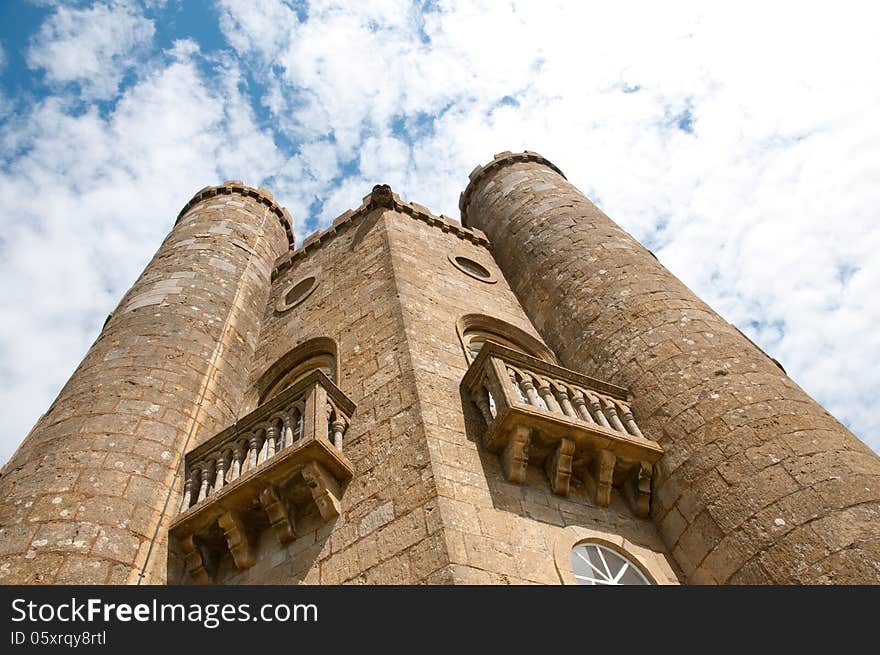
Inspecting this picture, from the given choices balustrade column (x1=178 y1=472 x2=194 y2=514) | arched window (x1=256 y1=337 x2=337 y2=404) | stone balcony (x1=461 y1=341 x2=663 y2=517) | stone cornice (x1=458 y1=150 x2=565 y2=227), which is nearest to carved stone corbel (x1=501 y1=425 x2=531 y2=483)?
stone balcony (x1=461 y1=341 x2=663 y2=517)

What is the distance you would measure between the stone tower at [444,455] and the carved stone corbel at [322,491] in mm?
21

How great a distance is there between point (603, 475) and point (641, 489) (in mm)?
530

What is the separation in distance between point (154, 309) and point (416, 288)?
4.22m

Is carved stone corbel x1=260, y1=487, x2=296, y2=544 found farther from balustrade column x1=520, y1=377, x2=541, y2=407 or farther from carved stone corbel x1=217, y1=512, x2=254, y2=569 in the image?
balustrade column x1=520, y1=377, x2=541, y2=407

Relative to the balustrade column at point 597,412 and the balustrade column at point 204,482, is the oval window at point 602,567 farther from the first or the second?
the balustrade column at point 204,482

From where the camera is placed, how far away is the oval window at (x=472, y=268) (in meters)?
12.4

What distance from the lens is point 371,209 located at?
45.2 ft

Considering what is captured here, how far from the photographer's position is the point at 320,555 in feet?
21.2

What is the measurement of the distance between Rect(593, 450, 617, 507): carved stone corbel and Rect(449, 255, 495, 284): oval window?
5.45 metres

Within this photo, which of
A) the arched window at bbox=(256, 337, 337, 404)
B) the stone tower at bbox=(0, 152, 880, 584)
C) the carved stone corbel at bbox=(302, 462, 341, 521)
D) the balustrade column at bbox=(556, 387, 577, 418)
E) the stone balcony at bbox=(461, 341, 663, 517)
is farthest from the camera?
the arched window at bbox=(256, 337, 337, 404)

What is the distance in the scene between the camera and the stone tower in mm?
6254

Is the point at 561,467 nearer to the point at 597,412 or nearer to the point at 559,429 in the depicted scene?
the point at 559,429

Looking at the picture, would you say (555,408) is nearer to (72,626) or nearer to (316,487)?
(316,487)

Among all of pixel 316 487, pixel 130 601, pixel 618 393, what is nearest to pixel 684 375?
pixel 618 393
